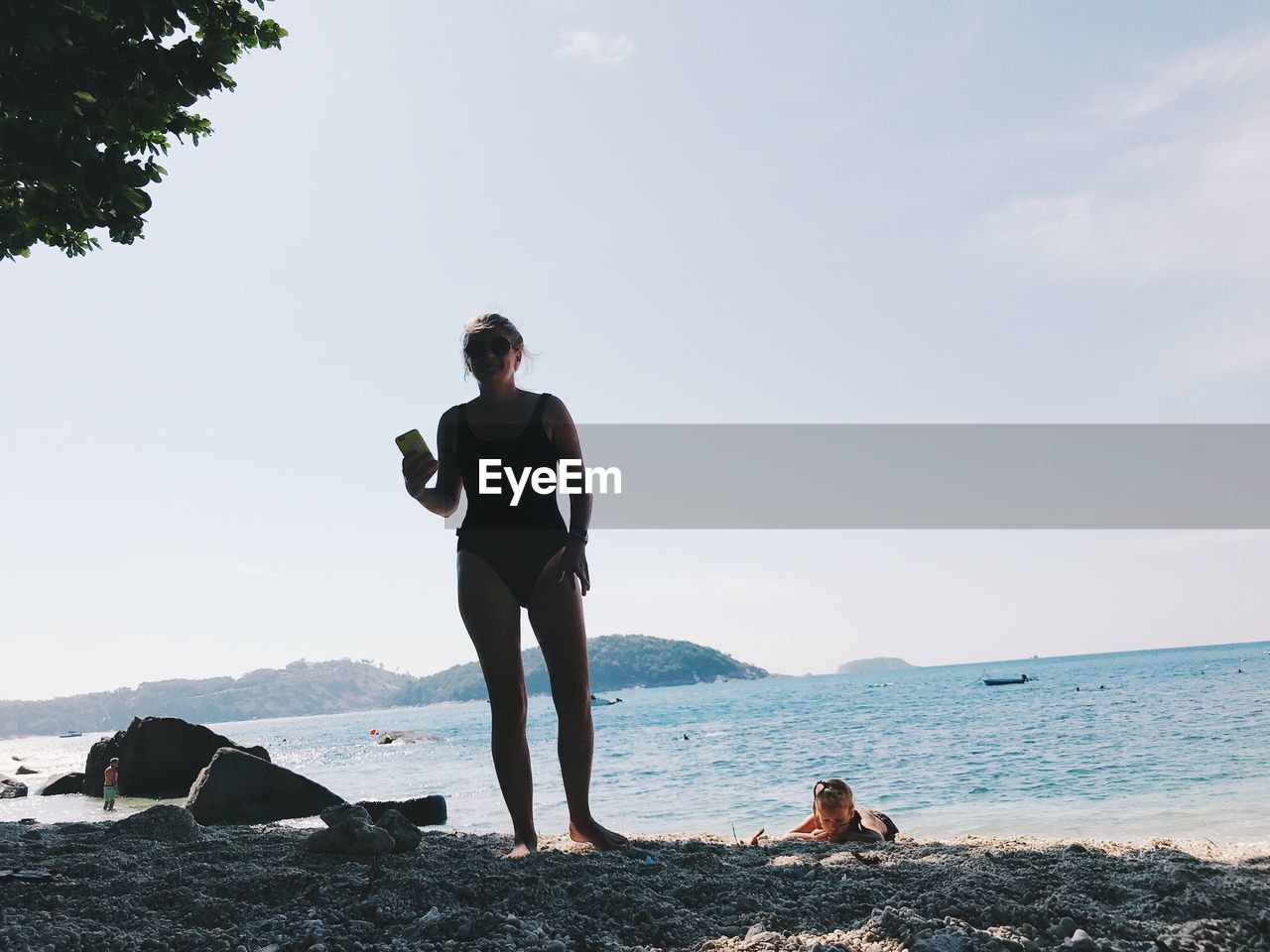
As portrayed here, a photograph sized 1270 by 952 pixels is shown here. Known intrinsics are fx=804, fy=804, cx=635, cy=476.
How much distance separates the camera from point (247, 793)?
9.18 metres

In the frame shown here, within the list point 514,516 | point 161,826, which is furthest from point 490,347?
point 161,826

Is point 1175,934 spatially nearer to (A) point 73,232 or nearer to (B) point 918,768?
(A) point 73,232

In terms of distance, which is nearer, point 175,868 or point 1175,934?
point 1175,934

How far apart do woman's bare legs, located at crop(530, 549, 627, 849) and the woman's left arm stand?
54 mm

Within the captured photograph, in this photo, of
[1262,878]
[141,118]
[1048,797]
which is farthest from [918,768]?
[141,118]

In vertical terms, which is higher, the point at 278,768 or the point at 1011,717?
the point at 278,768

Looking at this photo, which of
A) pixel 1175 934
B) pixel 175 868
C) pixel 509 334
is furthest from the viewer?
pixel 509 334

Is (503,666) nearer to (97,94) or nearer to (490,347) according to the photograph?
(490,347)

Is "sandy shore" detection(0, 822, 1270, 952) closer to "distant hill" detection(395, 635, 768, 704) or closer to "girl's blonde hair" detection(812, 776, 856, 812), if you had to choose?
"girl's blonde hair" detection(812, 776, 856, 812)

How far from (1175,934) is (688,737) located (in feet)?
117

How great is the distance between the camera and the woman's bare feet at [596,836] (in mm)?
4418

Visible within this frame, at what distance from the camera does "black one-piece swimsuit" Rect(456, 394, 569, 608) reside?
4.36 metres

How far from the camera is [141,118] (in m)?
4.21

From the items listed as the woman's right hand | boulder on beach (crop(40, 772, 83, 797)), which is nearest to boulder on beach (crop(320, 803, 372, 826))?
the woman's right hand
